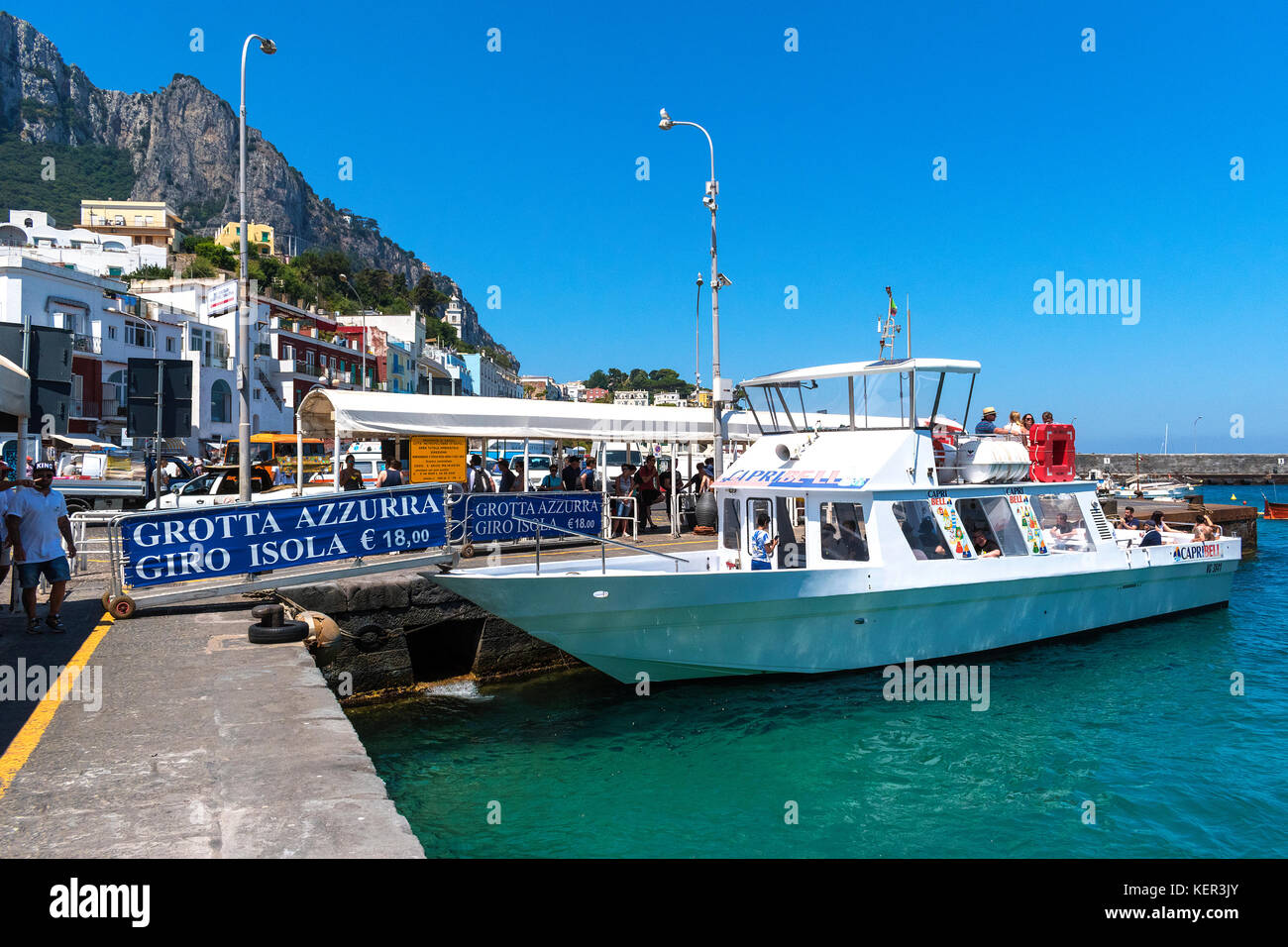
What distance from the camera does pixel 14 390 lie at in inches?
373

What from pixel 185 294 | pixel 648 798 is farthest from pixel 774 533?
pixel 185 294

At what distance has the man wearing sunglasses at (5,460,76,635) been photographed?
350 inches

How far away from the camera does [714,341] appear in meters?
18.3

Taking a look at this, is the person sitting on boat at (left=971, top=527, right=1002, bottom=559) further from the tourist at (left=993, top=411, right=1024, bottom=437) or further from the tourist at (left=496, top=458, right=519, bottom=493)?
the tourist at (left=496, top=458, right=519, bottom=493)

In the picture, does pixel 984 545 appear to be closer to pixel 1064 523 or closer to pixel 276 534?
pixel 1064 523

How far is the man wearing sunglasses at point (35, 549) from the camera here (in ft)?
29.2

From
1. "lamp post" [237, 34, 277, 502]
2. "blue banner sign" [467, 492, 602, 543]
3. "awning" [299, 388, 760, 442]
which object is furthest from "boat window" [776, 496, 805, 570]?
"lamp post" [237, 34, 277, 502]

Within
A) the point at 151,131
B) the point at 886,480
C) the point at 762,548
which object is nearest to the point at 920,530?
the point at 886,480

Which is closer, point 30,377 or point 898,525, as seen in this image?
point 30,377

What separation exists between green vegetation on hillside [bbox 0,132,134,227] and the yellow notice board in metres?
130

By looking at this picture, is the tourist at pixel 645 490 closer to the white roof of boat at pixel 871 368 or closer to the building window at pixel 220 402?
the white roof of boat at pixel 871 368

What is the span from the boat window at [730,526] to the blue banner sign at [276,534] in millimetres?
4724

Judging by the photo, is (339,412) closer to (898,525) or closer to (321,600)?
(321,600)
